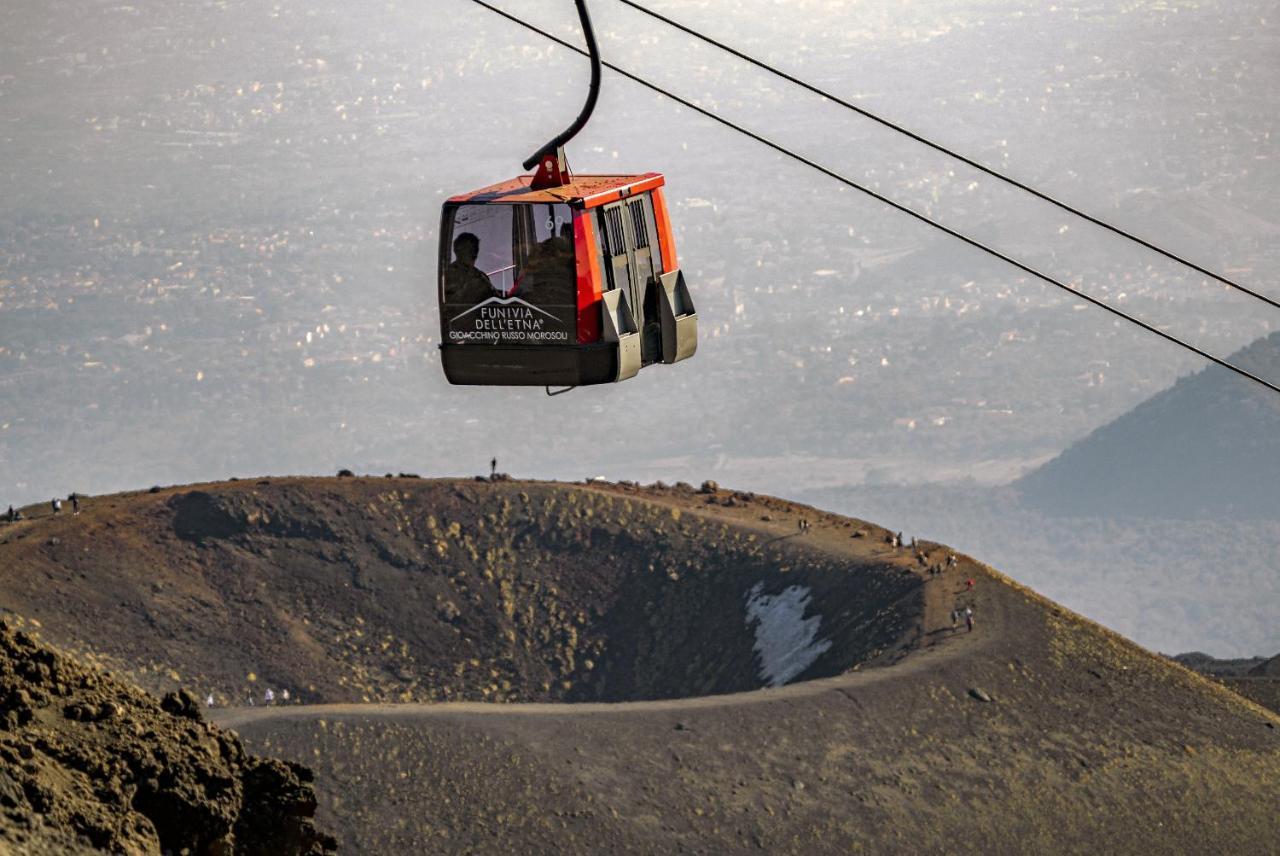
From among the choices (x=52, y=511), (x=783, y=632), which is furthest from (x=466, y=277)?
(x=52, y=511)

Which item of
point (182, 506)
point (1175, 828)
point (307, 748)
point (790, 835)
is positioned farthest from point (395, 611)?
point (1175, 828)

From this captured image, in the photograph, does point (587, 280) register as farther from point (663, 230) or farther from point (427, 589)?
point (427, 589)

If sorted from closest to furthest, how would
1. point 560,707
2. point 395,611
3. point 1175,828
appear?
point 1175,828 < point 560,707 < point 395,611

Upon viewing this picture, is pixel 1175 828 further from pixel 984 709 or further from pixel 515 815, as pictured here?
pixel 515 815

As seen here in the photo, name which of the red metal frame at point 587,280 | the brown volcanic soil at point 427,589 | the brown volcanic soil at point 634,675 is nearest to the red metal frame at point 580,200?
the red metal frame at point 587,280

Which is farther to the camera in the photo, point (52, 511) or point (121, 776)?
point (52, 511)

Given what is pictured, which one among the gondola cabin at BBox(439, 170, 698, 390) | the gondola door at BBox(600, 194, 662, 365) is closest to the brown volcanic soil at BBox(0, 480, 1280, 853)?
the gondola door at BBox(600, 194, 662, 365)
